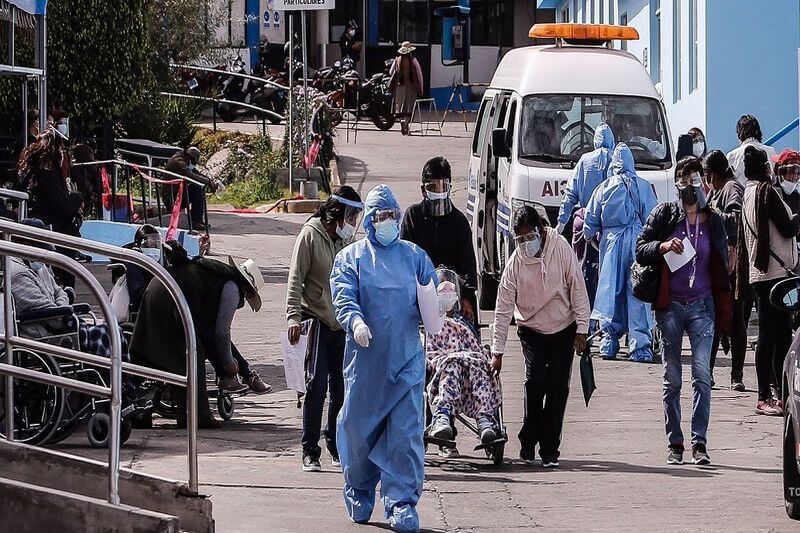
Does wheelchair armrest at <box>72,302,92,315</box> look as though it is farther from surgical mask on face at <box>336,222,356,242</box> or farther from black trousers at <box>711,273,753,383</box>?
black trousers at <box>711,273,753,383</box>

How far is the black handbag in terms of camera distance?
10.0 m

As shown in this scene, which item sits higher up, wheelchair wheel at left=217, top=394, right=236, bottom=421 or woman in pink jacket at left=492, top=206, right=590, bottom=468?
woman in pink jacket at left=492, top=206, right=590, bottom=468

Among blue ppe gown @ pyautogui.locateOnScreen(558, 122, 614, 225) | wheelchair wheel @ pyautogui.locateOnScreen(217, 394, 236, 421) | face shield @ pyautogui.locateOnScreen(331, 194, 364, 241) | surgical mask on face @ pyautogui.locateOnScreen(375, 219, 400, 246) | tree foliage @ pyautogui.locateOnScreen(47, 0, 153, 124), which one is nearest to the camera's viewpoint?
surgical mask on face @ pyautogui.locateOnScreen(375, 219, 400, 246)

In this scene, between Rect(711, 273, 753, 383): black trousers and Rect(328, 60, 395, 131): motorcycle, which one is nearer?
Rect(711, 273, 753, 383): black trousers

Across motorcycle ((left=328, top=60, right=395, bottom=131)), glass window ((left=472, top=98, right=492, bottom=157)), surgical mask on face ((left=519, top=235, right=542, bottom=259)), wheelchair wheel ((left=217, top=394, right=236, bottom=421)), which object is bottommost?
wheelchair wheel ((left=217, top=394, right=236, bottom=421))

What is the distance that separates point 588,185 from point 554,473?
17.1 feet

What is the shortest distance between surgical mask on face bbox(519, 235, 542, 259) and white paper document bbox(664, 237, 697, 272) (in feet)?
2.56

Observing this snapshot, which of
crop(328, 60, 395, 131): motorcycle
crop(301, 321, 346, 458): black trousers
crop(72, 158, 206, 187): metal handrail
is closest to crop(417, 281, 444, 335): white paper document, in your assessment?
crop(301, 321, 346, 458): black trousers

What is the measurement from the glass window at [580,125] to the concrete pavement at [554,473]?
108 inches

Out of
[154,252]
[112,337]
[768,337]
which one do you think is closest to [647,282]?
[768,337]

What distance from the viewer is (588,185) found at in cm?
1474

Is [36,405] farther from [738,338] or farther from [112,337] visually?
[738,338]

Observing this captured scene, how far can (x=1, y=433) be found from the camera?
9.38 meters

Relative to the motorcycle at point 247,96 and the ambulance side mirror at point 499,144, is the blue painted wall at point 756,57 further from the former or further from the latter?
the motorcycle at point 247,96
